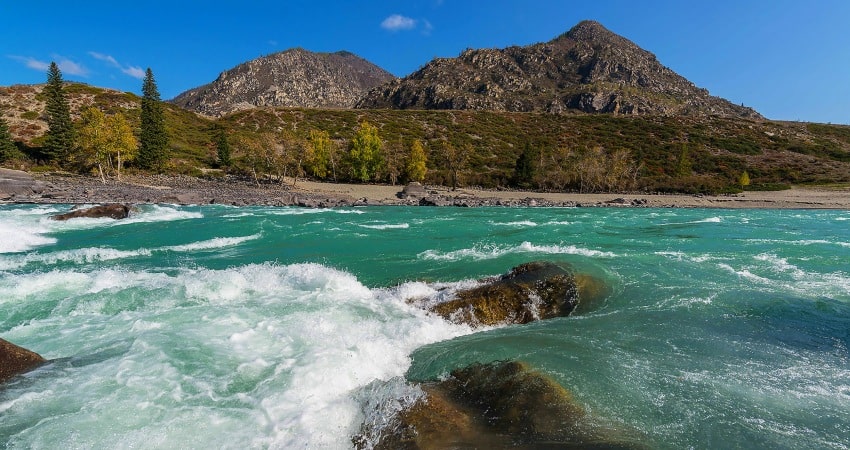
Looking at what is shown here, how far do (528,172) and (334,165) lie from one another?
3083 centimetres

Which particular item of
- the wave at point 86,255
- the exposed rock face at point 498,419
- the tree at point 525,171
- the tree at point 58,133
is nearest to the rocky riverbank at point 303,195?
the tree at point 525,171

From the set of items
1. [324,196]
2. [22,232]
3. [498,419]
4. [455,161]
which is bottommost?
[498,419]

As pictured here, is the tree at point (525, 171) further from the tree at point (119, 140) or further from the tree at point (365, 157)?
the tree at point (119, 140)

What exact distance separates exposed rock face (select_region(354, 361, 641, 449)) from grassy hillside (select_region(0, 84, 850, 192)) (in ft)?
202

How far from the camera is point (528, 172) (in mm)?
67750

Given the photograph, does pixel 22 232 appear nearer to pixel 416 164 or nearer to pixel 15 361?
pixel 15 361

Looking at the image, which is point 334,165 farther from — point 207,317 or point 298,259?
point 207,317

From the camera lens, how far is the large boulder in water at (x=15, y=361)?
6883 mm

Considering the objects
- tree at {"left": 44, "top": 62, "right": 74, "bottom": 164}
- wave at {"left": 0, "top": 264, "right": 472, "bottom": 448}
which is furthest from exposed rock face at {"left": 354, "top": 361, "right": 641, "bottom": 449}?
tree at {"left": 44, "top": 62, "right": 74, "bottom": 164}

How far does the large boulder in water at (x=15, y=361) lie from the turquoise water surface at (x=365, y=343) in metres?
0.25

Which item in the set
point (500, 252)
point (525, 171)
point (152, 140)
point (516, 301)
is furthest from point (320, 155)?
point (516, 301)

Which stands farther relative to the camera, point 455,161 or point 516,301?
point 455,161

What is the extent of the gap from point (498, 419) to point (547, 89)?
190 metres

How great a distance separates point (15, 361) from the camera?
7.10 metres
